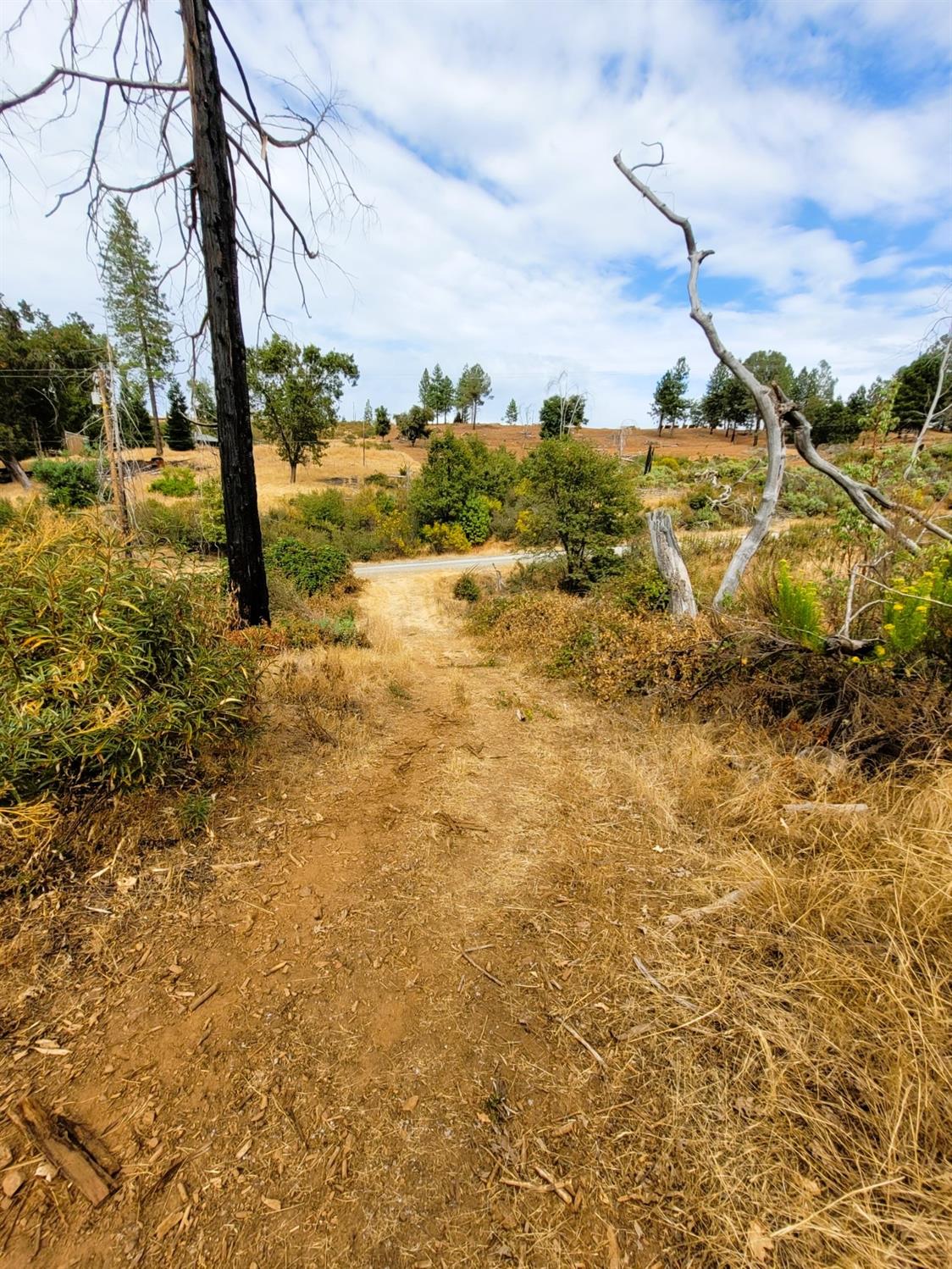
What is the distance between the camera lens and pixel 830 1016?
174 centimetres

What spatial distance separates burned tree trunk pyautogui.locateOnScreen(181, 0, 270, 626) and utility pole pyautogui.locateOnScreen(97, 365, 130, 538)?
20.8 ft

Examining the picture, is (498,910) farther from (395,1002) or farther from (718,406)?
(718,406)

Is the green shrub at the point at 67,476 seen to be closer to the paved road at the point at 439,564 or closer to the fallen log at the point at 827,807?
the paved road at the point at 439,564

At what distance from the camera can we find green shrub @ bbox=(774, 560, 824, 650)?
12.5ft

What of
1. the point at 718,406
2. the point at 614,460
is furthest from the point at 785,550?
the point at 718,406

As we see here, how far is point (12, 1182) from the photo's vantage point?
4.52ft

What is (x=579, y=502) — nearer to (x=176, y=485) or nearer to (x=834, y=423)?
(x=176, y=485)

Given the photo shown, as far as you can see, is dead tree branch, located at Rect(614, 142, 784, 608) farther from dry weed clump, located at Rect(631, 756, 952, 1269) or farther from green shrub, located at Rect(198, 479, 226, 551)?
green shrub, located at Rect(198, 479, 226, 551)

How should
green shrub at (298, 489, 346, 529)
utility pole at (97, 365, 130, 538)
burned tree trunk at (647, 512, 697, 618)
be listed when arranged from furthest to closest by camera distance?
green shrub at (298, 489, 346, 529), utility pole at (97, 365, 130, 538), burned tree trunk at (647, 512, 697, 618)

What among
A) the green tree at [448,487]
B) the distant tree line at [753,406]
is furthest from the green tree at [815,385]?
the green tree at [448,487]

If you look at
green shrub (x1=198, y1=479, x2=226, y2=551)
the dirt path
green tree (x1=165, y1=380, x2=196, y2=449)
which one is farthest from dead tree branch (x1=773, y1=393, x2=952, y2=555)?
green tree (x1=165, y1=380, x2=196, y2=449)

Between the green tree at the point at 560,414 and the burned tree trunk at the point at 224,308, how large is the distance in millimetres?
31654

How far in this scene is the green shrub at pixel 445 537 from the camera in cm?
1820

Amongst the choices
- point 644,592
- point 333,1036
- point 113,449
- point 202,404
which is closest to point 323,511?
point 113,449
